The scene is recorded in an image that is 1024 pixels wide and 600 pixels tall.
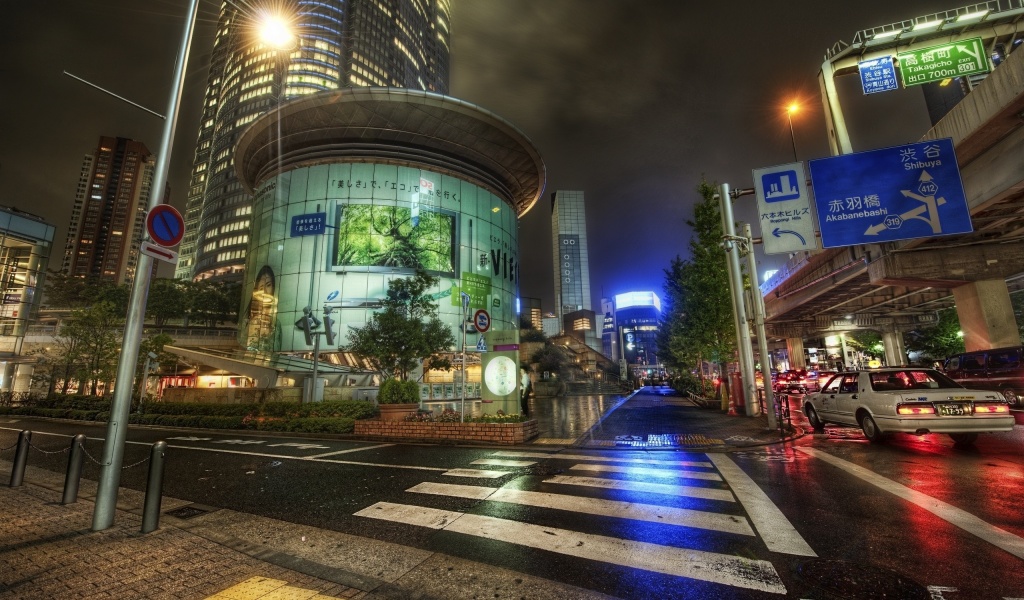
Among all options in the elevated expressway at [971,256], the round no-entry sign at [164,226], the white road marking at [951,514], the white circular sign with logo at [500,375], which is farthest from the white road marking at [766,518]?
the elevated expressway at [971,256]

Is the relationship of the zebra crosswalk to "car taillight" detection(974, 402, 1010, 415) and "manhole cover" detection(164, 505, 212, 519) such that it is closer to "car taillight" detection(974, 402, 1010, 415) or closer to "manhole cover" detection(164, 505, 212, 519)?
"manhole cover" detection(164, 505, 212, 519)

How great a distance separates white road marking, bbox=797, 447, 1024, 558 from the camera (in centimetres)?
394

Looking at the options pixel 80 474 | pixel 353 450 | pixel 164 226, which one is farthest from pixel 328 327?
pixel 164 226

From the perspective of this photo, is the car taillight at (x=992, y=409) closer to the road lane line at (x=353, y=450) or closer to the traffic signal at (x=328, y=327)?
the road lane line at (x=353, y=450)

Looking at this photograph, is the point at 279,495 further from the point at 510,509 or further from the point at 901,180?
the point at 901,180

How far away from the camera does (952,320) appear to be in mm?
43406

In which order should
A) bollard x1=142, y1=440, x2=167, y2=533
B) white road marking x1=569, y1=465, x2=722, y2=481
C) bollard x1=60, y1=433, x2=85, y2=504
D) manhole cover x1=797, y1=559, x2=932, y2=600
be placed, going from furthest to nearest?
white road marking x1=569, y1=465, x2=722, y2=481 → bollard x1=60, y1=433, x2=85, y2=504 → bollard x1=142, y1=440, x2=167, y2=533 → manhole cover x1=797, y1=559, x2=932, y2=600

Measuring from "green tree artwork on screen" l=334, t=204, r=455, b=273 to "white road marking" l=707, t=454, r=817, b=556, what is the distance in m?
37.1

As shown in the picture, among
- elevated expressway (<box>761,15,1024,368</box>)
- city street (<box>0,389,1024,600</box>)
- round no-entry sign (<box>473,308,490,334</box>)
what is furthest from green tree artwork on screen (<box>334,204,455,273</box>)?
city street (<box>0,389,1024,600</box>)

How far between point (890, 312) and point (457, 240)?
51.2m

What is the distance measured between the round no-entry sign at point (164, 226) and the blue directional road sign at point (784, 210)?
15.0m

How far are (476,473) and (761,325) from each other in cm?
1143

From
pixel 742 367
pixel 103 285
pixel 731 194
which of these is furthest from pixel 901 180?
pixel 103 285

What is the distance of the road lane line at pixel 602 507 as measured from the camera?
4785 millimetres
